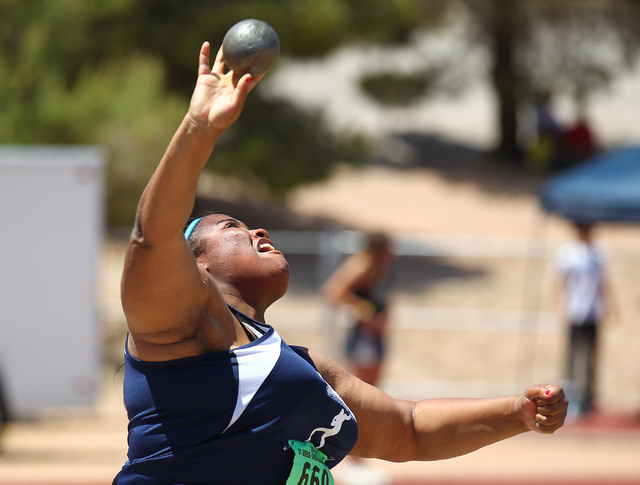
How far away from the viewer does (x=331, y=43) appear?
13.7 metres

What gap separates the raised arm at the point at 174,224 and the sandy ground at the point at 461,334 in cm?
70

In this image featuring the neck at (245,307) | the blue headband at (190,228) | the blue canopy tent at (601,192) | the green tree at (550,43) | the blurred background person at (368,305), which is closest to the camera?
the neck at (245,307)

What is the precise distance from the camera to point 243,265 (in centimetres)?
202

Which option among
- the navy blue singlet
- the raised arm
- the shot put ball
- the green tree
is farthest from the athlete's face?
the green tree

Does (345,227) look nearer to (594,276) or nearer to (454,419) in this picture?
(594,276)

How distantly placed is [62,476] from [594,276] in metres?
4.82

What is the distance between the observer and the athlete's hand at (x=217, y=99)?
157 centimetres

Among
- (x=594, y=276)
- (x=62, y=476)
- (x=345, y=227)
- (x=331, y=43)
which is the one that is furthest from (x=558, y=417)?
(x=345, y=227)

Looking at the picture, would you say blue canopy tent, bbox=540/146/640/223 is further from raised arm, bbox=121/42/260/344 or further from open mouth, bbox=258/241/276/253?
raised arm, bbox=121/42/260/344

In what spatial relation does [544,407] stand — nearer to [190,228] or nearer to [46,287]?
[190,228]

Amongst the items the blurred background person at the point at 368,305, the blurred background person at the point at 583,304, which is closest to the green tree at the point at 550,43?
the blurred background person at the point at 583,304

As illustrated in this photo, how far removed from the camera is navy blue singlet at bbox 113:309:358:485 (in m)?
1.73

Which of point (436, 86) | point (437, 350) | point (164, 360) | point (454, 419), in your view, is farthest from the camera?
point (436, 86)

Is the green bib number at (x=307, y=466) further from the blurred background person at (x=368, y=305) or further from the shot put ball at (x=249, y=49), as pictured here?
the blurred background person at (x=368, y=305)
